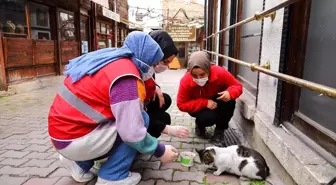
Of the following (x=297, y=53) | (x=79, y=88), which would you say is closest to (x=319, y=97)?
(x=297, y=53)

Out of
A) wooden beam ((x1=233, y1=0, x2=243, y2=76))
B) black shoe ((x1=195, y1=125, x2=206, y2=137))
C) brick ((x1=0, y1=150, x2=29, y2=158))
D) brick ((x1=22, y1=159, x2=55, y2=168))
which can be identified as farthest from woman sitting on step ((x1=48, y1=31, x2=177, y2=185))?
wooden beam ((x1=233, y1=0, x2=243, y2=76))

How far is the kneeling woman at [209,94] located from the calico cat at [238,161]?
603 mm

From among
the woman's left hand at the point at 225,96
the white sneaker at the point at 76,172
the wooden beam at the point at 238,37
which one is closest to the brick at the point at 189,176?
the white sneaker at the point at 76,172

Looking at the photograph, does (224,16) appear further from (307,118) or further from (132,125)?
(132,125)

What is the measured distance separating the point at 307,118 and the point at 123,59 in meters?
1.28

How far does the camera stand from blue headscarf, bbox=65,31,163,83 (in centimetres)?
167

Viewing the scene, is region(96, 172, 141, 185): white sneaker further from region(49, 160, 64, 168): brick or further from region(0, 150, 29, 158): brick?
region(0, 150, 29, 158): brick

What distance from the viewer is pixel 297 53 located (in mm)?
1860

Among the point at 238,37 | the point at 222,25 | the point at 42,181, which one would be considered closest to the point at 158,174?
the point at 42,181

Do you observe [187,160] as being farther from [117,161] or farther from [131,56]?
[131,56]

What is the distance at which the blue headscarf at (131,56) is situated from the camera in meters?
1.67

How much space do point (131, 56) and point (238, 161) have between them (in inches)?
44.0

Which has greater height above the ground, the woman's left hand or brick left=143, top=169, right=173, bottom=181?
the woman's left hand

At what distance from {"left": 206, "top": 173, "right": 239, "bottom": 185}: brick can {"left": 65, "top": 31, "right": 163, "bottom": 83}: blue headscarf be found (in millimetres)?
967
